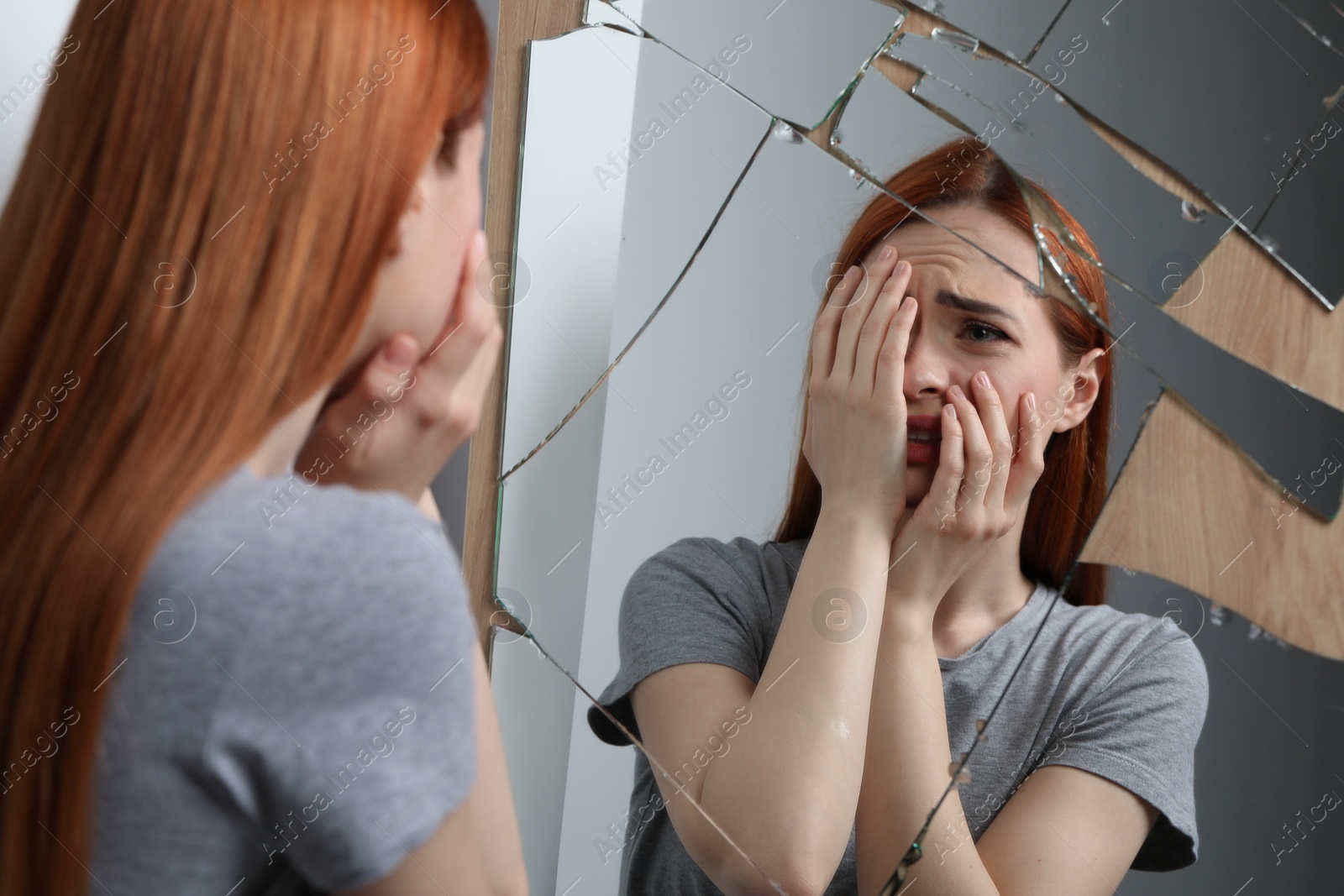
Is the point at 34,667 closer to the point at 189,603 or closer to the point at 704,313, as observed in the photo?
the point at 189,603

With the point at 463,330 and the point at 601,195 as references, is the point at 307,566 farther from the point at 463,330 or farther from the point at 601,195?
the point at 601,195

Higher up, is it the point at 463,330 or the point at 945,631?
the point at 463,330

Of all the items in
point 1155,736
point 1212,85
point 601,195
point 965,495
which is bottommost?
point 1155,736

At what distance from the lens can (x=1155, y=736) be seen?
537mm

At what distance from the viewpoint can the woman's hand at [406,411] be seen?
0.46 metres

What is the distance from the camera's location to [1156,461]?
→ 1.71ft

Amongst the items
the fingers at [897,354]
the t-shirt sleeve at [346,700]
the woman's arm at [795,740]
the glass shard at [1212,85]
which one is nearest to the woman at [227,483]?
the t-shirt sleeve at [346,700]

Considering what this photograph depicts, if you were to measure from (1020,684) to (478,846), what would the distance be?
30 cm

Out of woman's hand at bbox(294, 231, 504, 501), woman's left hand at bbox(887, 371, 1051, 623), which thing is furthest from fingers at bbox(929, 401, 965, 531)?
woman's hand at bbox(294, 231, 504, 501)

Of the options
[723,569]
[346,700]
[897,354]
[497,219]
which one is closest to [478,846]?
[346,700]

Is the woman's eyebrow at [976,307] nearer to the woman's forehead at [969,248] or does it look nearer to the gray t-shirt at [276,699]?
the woman's forehead at [969,248]

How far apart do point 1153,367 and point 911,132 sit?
0.19 m

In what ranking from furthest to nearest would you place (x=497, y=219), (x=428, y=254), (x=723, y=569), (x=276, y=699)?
1. (x=497, y=219)
2. (x=723, y=569)
3. (x=428, y=254)
4. (x=276, y=699)

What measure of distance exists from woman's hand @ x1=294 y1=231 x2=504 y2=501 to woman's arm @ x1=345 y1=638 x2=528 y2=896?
103 mm
